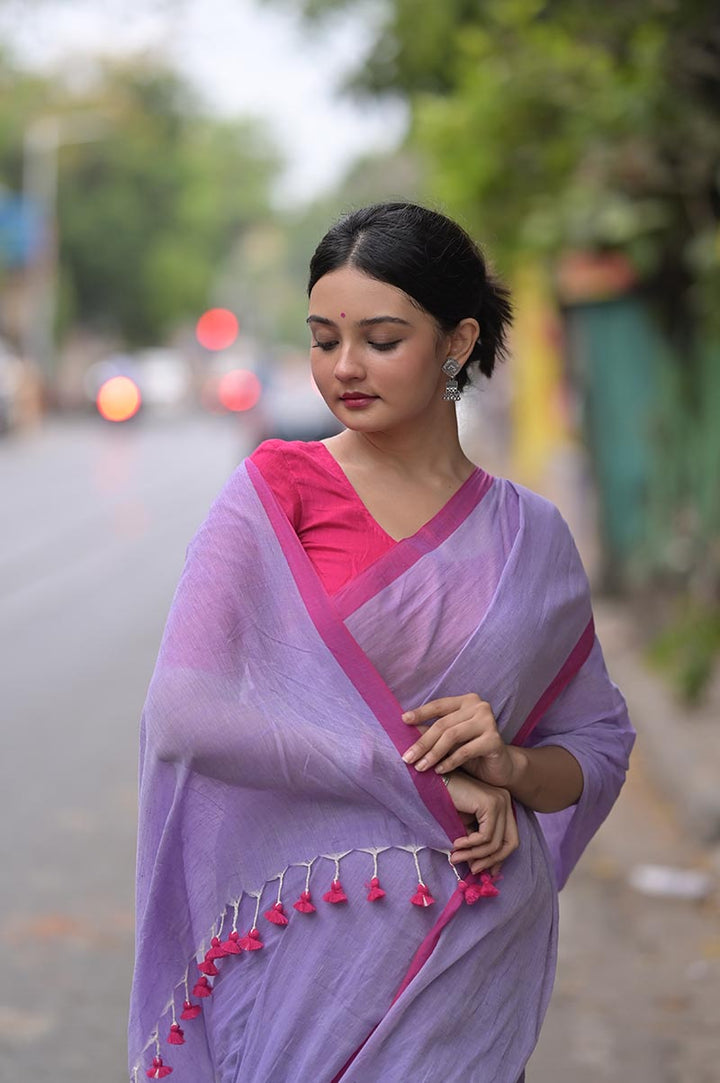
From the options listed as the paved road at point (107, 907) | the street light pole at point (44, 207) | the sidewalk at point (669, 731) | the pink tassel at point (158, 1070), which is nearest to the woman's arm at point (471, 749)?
the pink tassel at point (158, 1070)

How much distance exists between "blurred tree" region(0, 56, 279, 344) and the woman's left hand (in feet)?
151

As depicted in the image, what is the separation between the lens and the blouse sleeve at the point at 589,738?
2.55 meters

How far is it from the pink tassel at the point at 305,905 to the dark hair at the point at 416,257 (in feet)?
2.40

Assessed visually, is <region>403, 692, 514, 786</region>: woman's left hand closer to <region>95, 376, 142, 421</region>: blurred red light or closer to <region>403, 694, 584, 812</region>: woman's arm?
<region>403, 694, 584, 812</region>: woman's arm

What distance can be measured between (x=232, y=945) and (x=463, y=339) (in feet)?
2.87

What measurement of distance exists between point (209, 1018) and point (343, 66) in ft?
48.3

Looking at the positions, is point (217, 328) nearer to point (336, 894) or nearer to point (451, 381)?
point (451, 381)

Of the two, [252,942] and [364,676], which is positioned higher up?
[364,676]

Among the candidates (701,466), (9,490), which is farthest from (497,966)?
(9,490)

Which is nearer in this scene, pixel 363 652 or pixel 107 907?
pixel 363 652

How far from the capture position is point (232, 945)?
7.75 ft

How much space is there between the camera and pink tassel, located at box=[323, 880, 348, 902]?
229 centimetres

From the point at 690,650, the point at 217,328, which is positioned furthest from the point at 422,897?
the point at 217,328

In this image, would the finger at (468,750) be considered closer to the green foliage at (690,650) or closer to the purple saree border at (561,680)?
the purple saree border at (561,680)
